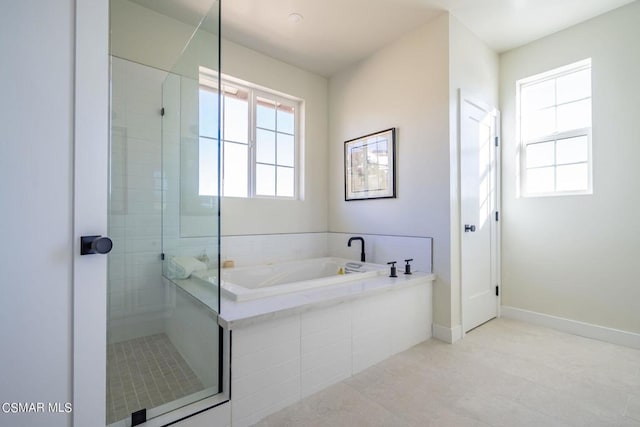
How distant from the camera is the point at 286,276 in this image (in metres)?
2.91

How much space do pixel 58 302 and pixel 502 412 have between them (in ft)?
6.59

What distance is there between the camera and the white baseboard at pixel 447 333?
2400 millimetres

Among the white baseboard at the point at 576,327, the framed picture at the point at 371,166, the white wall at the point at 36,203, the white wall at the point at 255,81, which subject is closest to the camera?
the white wall at the point at 36,203

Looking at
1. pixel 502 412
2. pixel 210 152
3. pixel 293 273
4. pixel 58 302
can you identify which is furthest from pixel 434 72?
pixel 58 302

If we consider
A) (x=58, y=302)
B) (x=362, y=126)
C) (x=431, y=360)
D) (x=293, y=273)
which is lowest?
(x=431, y=360)

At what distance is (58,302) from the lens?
865 millimetres

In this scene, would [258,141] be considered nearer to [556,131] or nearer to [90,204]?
[90,204]

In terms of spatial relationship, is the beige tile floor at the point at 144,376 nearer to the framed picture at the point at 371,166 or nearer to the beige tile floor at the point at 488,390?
the beige tile floor at the point at 488,390

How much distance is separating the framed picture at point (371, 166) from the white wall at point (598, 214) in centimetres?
138

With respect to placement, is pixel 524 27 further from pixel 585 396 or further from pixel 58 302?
pixel 58 302

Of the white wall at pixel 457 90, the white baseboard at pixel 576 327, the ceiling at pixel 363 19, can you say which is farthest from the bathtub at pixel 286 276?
the ceiling at pixel 363 19

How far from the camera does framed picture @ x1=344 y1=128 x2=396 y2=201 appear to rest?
9.35 feet

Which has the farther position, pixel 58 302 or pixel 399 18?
pixel 399 18

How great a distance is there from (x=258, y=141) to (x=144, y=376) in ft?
7.35
